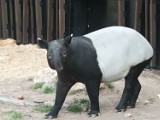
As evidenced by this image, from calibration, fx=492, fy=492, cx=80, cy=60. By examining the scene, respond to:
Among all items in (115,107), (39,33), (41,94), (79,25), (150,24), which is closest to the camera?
(115,107)

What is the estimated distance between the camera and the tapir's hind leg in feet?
21.5

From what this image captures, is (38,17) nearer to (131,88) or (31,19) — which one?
(31,19)

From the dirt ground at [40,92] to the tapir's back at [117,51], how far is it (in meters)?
0.56

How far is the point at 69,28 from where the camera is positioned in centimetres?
1045

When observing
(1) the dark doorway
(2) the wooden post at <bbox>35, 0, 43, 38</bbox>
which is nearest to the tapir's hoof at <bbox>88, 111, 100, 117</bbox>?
(1) the dark doorway

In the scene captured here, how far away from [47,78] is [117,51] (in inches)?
66.6

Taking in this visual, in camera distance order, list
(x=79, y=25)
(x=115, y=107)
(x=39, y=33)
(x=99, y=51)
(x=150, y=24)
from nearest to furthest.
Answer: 1. (x=99, y=51)
2. (x=115, y=107)
3. (x=150, y=24)
4. (x=79, y=25)
5. (x=39, y=33)

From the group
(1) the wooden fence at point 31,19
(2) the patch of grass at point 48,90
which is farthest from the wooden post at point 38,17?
(2) the patch of grass at point 48,90

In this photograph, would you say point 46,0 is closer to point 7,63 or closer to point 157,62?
point 7,63

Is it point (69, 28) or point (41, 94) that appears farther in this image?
point (69, 28)

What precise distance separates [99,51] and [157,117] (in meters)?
1.12

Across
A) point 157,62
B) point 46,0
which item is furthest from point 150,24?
point 46,0

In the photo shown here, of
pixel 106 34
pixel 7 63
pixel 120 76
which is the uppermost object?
pixel 106 34

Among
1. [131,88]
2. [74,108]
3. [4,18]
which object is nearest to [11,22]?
[4,18]
